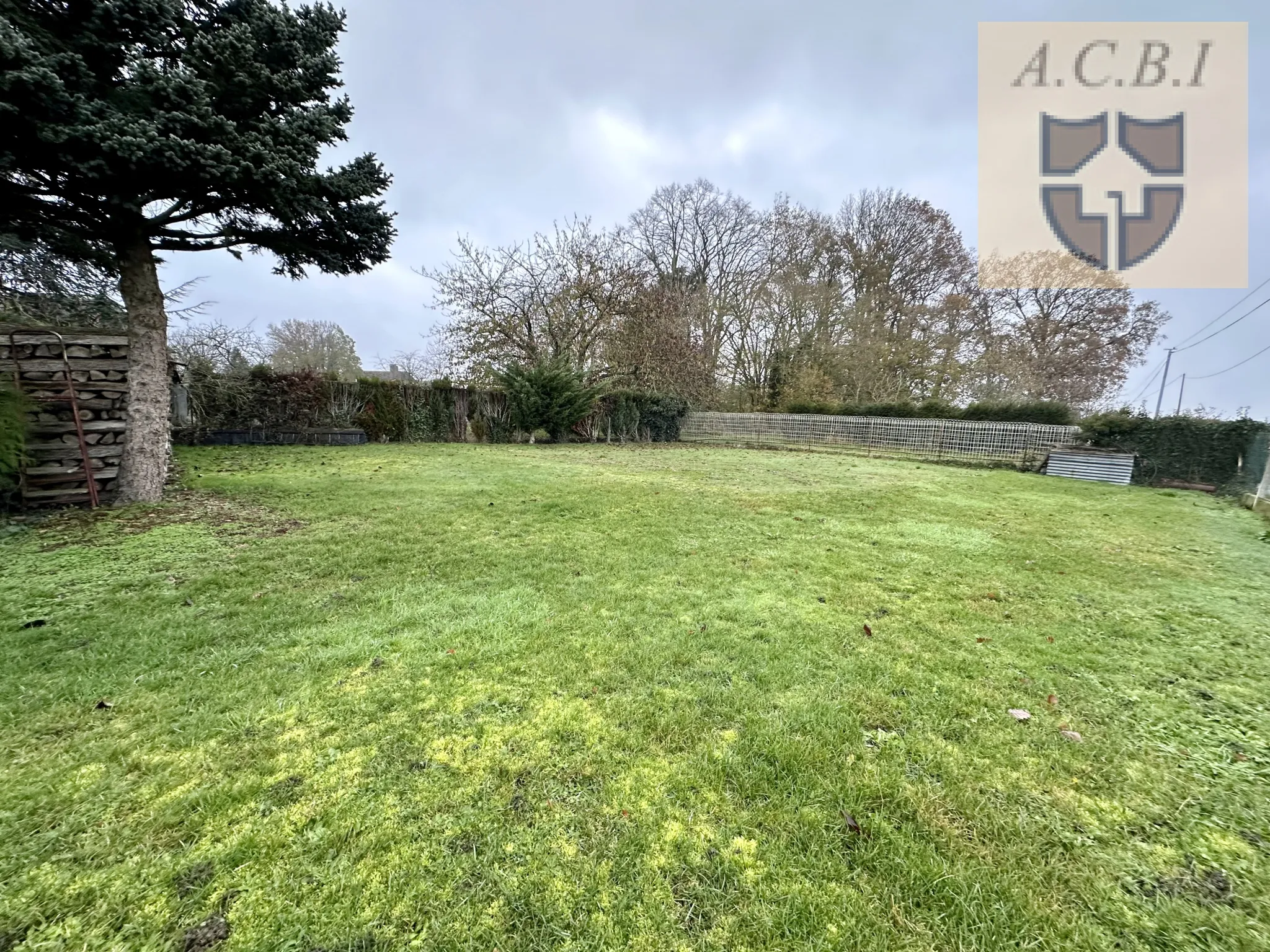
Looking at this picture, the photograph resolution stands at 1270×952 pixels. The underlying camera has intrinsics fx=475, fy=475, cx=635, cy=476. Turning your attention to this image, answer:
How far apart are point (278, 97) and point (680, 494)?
6.24 metres

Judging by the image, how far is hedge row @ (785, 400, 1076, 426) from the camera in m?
13.9

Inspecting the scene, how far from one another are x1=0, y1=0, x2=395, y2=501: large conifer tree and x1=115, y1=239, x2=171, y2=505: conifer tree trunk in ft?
0.04

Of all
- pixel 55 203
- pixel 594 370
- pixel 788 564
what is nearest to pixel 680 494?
pixel 788 564

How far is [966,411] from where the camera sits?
49.4 ft

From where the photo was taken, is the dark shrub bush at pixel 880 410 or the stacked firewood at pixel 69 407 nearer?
the stacked firewood at pixel 69 407

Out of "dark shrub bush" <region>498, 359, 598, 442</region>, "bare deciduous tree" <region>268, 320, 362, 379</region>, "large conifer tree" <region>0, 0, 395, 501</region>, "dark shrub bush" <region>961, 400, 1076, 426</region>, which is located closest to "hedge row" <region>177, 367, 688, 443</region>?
"dark shrub bush" <region>498, 359, 598, 442</region>

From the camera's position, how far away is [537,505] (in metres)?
5.66

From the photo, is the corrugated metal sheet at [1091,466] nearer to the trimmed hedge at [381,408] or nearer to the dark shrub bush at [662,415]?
the dark shrub bush at [662,415]

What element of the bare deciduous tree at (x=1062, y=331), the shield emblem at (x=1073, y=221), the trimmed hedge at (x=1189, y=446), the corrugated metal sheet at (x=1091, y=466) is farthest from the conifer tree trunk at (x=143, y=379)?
the bare deciduous tree at (x=1062, y=331)

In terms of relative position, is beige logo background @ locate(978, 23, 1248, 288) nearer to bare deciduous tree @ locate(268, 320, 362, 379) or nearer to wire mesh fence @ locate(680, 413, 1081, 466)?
wire mesh fence @ locate(680, 413, 1081, 466)

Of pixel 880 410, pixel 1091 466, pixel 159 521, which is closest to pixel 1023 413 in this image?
pixel 1091 466

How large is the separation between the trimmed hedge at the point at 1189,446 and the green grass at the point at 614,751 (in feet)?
32.5

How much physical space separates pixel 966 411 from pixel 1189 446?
16.1 feet

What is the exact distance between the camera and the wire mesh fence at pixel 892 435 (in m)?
13.4
